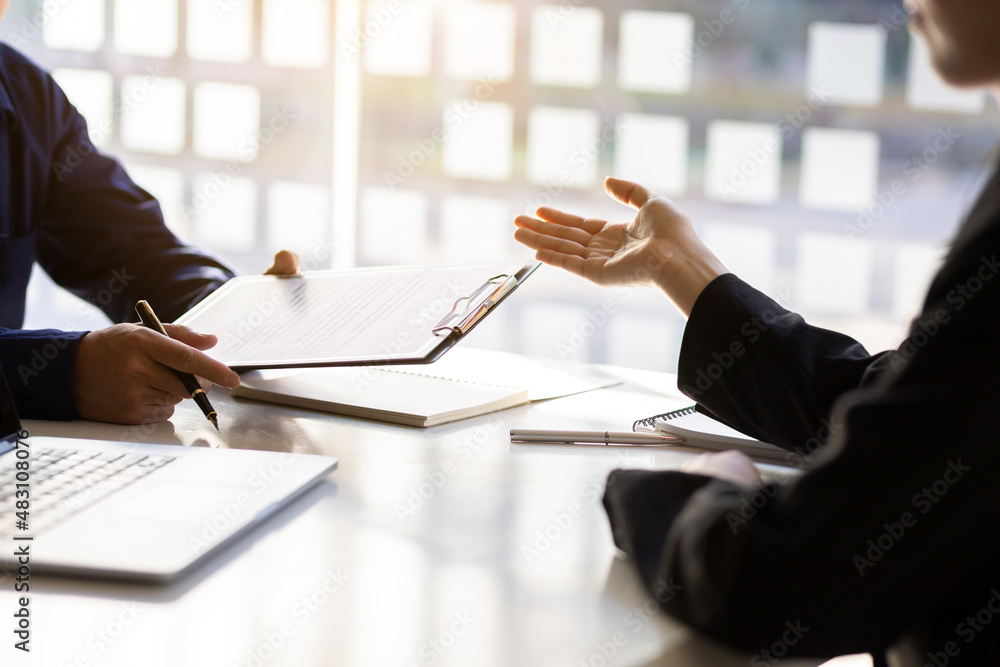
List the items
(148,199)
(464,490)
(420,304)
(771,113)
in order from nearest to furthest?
1. (464,490)
2. (420,304)
3. (148,199)
4. (771,113)

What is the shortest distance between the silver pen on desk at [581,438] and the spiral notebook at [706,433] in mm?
27

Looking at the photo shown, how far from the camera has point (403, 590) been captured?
66 cm

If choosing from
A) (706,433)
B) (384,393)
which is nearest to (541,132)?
(384,393)

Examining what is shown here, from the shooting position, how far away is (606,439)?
104cm

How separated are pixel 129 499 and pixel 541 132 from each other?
3450 millimetres

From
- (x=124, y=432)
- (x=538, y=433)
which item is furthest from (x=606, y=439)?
(x=124, y=432)

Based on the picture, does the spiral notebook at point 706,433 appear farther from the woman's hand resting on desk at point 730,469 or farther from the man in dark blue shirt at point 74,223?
the man in dark blue shirt at point 74,223

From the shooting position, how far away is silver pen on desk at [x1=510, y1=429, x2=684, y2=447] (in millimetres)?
1041

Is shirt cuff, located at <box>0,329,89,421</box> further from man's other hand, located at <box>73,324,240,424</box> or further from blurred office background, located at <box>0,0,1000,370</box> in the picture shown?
blurred office background, located at <box>0,0,1000,370</box>

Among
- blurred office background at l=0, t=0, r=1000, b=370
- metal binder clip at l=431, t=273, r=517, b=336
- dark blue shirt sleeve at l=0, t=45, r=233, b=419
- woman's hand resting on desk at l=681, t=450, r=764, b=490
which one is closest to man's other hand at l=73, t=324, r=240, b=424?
metal binder clip at l=431, t=273, r=517, b=336

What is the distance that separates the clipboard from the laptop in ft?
0.56

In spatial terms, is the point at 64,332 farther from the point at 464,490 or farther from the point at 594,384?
the point at 594,384

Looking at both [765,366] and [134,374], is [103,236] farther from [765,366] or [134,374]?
[765,366]

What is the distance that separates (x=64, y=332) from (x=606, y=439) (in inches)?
25.5
